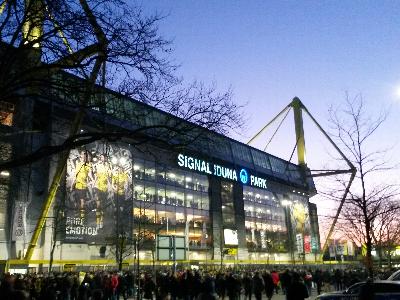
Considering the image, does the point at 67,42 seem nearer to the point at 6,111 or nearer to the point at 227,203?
the point at 6,111

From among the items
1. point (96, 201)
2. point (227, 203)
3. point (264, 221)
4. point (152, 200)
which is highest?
point (227, 203)

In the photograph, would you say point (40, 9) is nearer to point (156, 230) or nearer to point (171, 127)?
point (171, 127)

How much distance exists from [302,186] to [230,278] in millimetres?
69296

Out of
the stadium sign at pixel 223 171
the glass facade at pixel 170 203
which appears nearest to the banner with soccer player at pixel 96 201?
the glass facade at pixel 170 203

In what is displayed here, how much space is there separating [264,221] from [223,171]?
16190 mm

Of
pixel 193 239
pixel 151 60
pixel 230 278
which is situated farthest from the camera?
pixel 193 239

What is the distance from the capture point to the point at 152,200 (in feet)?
180

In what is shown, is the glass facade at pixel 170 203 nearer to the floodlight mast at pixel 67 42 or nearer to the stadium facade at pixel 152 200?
the stadium facade at pixel 152 200

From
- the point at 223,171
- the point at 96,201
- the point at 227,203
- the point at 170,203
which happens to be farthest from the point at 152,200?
the point at 227,203

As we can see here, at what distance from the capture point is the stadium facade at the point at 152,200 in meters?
30.9

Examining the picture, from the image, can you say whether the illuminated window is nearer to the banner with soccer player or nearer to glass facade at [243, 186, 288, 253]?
the banner with soccer player

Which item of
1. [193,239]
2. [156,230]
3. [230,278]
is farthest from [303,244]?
[230,278]

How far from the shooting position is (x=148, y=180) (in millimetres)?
54844

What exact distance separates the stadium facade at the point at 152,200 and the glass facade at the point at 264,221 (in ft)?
0.58
